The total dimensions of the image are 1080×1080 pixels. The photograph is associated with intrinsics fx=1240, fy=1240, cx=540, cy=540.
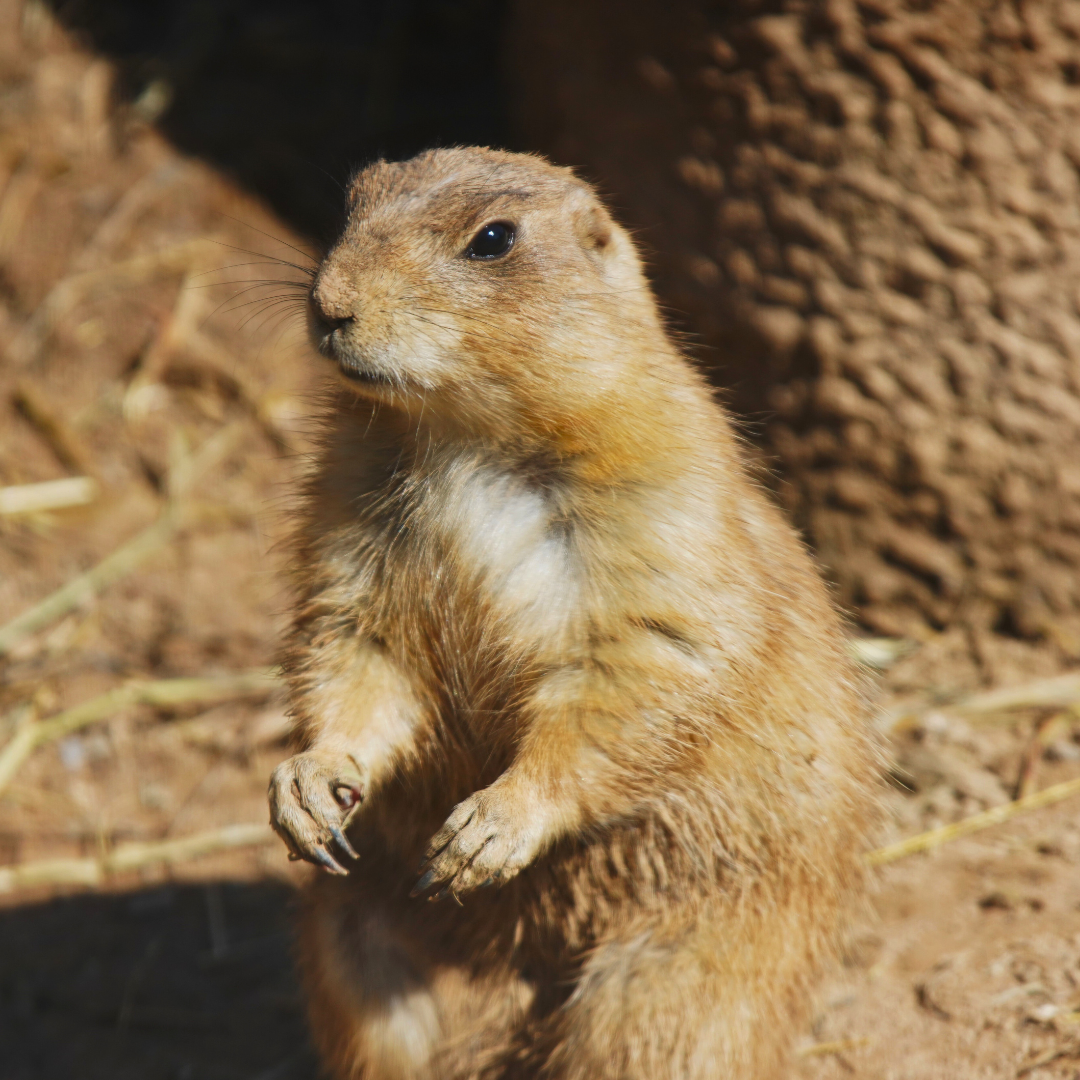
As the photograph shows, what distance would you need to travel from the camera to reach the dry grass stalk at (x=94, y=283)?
6.45 m

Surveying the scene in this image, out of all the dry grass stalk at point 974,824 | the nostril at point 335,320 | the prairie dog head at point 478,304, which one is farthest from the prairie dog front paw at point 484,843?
the dry grass stalk at point 974,824

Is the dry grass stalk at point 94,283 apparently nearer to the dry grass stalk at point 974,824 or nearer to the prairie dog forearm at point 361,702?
the prairie dog forearm at point 361,702

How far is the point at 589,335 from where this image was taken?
9.89ft

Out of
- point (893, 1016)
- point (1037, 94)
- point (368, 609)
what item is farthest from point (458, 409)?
point (1037, 94)

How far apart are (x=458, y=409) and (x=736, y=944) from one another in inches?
60.1

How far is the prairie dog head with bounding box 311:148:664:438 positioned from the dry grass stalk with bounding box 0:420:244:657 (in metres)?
3.21

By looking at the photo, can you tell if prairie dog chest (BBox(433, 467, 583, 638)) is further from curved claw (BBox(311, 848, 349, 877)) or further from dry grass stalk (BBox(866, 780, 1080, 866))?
dry grass stalk (BBox(866, 780, 1080, 866))

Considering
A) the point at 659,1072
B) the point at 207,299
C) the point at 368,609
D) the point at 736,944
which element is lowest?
the point at 207,299

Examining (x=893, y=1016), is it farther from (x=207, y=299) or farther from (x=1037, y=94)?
(x=207, y=299)

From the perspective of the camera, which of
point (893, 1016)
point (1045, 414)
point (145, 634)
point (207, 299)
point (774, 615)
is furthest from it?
point (207, 299)

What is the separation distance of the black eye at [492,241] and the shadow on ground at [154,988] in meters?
2.72

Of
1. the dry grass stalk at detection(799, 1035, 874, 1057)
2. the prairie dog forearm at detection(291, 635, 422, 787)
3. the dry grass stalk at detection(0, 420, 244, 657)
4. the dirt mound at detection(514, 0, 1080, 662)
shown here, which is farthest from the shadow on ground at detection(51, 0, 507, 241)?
the dry grass stalk at detection(799, 1035, 874, 1057)

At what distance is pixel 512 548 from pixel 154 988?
100 inches

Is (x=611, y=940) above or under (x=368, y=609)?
under
